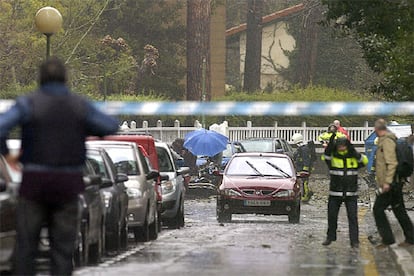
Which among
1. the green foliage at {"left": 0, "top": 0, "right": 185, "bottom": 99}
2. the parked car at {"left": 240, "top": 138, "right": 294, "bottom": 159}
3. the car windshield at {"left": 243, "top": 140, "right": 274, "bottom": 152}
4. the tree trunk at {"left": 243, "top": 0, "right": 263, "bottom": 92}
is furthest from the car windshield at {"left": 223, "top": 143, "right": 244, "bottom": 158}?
the tree trunk at {"left": 243, "top": 0, "right": 263, "bottom": 92}

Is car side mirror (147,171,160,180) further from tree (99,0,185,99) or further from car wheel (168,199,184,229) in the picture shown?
tree (99,0,185,99)

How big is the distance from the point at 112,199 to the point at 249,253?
2046 millimetres

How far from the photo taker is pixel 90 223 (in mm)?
15891

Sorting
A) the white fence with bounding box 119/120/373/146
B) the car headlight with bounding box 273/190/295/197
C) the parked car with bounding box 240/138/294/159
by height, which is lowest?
the car headlight with bounding box 273/190/295/197

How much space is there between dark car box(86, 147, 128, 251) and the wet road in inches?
11.9

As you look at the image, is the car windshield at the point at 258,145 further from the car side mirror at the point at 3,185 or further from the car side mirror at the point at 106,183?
the car side mirror at the point at 3,185

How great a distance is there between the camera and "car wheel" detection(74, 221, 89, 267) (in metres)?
15.4

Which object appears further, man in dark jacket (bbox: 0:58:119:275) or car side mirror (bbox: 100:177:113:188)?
car side mirror (bbox: 100:177:113:188)

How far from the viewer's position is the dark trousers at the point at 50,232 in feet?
33.0

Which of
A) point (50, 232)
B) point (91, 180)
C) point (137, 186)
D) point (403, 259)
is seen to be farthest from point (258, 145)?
point (50, 232)

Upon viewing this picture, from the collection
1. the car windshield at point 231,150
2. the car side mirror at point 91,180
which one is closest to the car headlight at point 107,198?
the car side mirror at point 91,180

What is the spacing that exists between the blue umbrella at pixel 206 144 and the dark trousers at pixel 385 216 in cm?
1766

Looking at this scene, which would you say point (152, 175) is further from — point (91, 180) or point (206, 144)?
point (206, 144)

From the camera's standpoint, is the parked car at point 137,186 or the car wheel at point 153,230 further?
the car wheel at point 153,230
